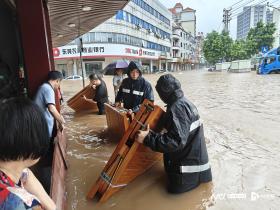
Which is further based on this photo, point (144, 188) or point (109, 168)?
point (144, 188)

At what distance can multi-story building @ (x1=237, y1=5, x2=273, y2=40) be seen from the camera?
85363mm

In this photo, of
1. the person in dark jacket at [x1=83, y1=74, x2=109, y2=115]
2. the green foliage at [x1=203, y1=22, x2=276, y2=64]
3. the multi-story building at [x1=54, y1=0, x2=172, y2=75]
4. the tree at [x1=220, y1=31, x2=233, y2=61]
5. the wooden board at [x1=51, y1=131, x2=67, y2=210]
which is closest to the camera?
the wooden board at [x1=51, y1=131, x2=67, y2=210]

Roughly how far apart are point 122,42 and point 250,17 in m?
86.0

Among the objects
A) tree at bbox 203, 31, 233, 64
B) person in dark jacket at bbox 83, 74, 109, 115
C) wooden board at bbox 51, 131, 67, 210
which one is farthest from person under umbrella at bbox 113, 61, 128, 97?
tree at bbox 203, 31, 233, 64

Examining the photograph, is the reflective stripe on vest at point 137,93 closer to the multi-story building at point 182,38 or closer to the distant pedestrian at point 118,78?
the distant pedestrian at point 118,78

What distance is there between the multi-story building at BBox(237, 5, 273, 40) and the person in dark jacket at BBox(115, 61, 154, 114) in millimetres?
86205

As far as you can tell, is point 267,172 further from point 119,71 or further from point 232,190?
point 119,71

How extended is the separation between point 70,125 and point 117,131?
98.9 inches

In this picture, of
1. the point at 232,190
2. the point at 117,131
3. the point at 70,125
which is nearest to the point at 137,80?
the point at 117,131

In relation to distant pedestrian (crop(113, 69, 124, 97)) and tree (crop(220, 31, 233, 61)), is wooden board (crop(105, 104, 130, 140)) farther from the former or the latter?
tree (crop(220, 31, 233, 61))

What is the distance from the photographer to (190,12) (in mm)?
89188

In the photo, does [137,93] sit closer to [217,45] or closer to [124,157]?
[124,157]

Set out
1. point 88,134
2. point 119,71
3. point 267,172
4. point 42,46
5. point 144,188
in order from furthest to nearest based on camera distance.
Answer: point 119,71 < point 88,134 < point 42,46 < point 267,172 < point 144,188

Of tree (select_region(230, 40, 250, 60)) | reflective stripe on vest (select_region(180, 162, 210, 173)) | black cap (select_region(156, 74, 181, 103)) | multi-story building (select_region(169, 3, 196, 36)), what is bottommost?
reflective stripe on vest (select_region(180, 162, 210, 173))
